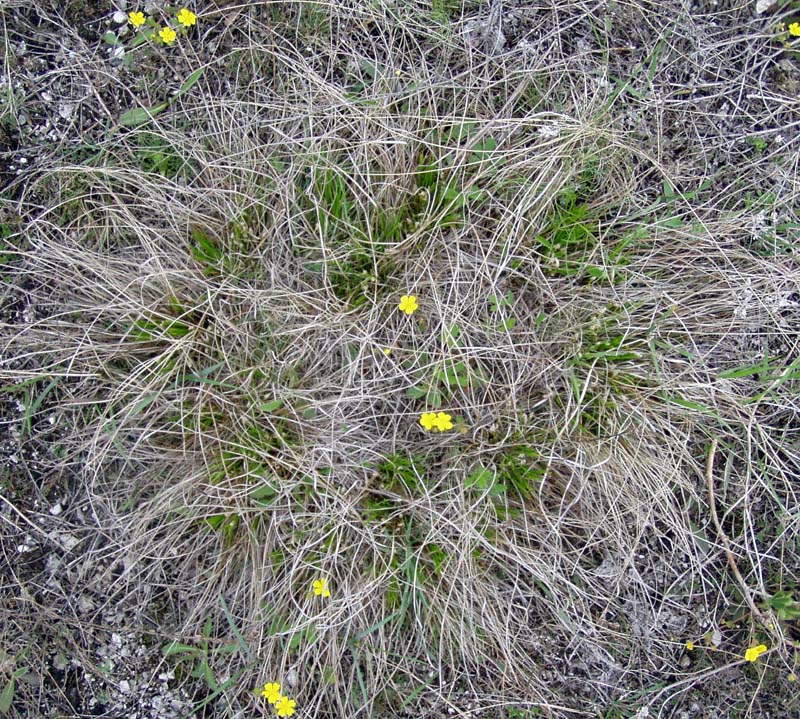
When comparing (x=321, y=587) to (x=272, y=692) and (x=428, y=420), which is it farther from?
(x=428, y=420)

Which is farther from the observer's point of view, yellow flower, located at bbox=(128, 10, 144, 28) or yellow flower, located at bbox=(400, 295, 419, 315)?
yellow flower, located at bbox=(128, 10, 144, 28)

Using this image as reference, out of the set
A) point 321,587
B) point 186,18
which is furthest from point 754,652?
point 186,18

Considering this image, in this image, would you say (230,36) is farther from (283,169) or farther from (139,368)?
(139,368)

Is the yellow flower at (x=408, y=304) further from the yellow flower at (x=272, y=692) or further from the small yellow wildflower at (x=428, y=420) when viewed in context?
the yellow flower at (x=272, y=692)

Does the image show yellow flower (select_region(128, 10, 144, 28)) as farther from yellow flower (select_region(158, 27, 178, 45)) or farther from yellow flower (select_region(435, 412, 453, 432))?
yellow flower (select_region(435, 412, 453, 432))

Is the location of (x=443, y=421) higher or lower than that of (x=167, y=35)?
lower

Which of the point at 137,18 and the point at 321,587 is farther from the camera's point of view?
the point at 137,18

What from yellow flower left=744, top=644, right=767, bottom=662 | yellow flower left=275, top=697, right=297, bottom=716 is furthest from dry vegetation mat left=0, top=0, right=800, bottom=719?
yellow flower left=275, top=697, right=297, bottom=716
